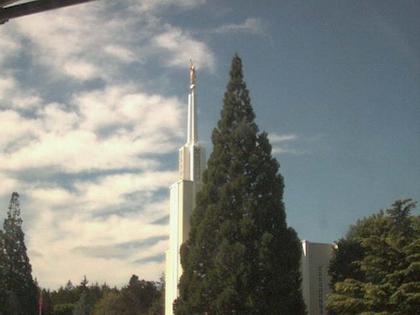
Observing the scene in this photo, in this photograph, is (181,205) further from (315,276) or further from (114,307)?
(114,307)

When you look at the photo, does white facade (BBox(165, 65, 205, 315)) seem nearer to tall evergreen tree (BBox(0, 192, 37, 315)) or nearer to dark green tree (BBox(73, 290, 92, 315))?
tall evergreen tree (BBox(0, 192, 37, 315))

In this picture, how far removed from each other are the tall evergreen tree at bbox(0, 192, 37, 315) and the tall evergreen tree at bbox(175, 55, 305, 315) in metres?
29.3

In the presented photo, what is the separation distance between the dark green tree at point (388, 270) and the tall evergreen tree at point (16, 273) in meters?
32.0

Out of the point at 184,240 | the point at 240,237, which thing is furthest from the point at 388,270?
the point at 184,240

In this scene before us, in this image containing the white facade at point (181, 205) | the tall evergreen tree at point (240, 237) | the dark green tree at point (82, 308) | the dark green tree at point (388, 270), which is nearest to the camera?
the dark green tree at point (388, 270)

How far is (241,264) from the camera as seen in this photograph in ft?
76.4

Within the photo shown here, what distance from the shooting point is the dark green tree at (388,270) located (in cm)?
2264

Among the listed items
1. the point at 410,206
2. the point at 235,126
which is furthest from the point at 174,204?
the point at 410,206

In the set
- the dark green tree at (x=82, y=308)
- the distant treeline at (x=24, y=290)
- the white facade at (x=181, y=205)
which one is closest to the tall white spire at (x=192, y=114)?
the white facade at (x=181, y=205)

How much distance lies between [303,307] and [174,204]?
29.7ft

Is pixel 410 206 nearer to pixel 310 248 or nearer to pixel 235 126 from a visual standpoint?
pixel 310 248

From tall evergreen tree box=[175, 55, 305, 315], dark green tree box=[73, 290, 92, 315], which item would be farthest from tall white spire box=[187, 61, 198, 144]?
dark green tree box=[73, 290, 92, 315]

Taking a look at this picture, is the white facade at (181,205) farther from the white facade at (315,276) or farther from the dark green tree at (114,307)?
the dark green tree at (114,307)

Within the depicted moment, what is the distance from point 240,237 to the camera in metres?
24.2
